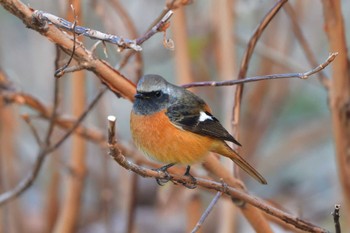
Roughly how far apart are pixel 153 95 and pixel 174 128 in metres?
0.16

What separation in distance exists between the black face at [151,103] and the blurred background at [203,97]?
1.18ft

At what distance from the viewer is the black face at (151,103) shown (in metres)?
2.47

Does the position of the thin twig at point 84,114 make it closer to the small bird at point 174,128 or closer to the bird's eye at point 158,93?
the small bird at point 174,128

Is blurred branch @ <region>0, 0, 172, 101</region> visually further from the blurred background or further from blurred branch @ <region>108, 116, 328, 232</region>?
the blurred background

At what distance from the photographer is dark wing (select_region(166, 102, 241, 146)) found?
2.51 meters

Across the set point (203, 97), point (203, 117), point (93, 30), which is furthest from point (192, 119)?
point (203, 97)

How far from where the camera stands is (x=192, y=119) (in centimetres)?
255

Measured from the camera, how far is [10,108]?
156 inches

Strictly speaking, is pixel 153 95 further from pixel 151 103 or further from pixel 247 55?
pixel 247 55

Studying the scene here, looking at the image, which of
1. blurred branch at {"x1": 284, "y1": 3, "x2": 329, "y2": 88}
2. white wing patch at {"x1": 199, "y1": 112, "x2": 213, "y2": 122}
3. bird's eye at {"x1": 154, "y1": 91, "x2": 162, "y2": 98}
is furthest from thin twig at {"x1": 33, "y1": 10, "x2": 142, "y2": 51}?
blurred branch at {"x1": 284, "y1": 3, "x2": 329, "y2": 88}

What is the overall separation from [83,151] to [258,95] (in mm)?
1548

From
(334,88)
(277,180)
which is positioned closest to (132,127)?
(334,88)

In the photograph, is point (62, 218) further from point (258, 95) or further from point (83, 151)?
point (258, 95)

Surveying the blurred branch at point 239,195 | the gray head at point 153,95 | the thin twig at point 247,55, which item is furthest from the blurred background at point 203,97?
the blurred branch at point 239,195
